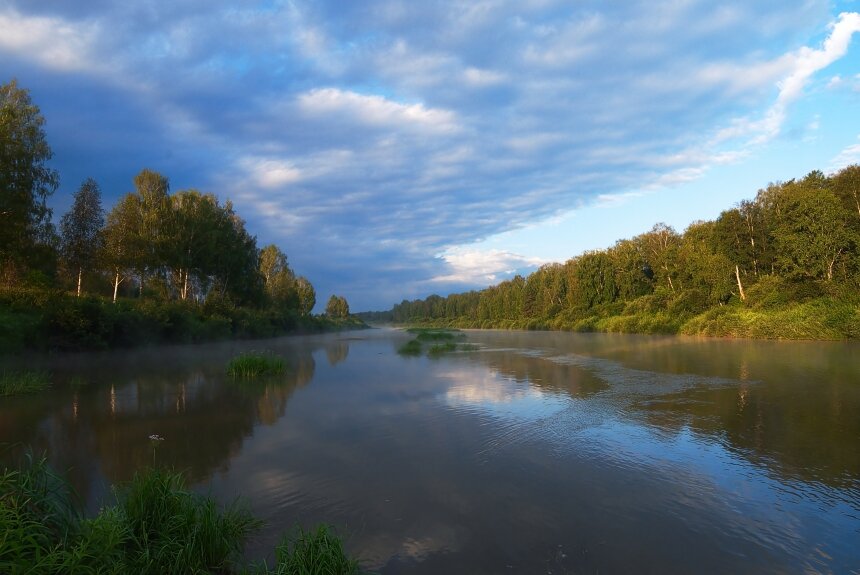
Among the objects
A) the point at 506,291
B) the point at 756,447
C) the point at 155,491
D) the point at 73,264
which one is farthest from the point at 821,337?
the point at 506,291

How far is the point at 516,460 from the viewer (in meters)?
7.94

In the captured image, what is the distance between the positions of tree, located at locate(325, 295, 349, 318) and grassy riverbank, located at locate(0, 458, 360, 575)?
142651 mm

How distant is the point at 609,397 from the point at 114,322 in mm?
26251

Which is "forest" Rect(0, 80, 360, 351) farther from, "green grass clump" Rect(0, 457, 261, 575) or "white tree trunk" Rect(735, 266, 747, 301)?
"white tree trunk" Rect(735, 266, 747, 301)

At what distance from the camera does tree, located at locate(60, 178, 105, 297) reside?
30.5 metres

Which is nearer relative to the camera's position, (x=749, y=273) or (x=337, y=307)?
(x=749, y=273)

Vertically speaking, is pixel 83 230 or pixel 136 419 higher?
pixel 83 230

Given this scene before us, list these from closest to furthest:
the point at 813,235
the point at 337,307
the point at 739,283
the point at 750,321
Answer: the point at 750,321, the point at 813,235, the point at 739,283, the point at 337,307

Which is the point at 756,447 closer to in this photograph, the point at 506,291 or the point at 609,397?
the point at 609,397

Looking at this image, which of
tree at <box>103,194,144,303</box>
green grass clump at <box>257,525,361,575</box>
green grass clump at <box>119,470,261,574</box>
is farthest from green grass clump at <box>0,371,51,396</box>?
tree at <box>103,194,144,303</box>

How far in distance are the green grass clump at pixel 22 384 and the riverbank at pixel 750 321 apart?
3999 cm

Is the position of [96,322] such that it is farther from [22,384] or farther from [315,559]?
[315,559]

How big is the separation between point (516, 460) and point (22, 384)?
47.2ft

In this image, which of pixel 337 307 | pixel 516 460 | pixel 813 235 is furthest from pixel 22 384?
pixel 337 307
